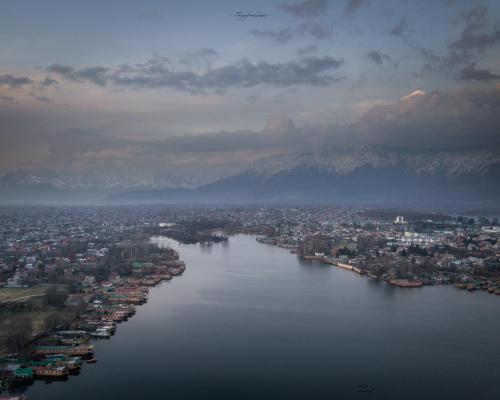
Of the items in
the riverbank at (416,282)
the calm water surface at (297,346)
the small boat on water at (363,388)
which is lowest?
the small boat on water at (363,388)

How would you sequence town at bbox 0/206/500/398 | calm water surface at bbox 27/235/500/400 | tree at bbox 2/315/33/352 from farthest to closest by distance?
town at bbox 0/206/500/398 < tree at bbox 2/315/33/352 < calm water surface at bbox 27/235/500/400

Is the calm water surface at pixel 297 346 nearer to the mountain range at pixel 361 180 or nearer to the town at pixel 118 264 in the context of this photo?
the town at pixel 118 264

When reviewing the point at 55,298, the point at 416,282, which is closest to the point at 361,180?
the point at 416,282

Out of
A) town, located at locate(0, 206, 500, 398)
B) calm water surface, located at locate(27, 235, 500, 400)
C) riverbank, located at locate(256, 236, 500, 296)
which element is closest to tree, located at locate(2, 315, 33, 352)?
town, located at locate(0, 206, 500, 398)

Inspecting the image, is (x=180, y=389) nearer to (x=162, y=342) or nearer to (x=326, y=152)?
(x=162, y=342)

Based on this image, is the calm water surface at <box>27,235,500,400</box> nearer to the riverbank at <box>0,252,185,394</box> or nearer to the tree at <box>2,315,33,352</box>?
the riverbank at <box>0,252,185,394</box>

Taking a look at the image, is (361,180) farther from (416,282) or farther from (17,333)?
(17,333)

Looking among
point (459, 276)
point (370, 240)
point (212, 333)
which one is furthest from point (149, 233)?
point (212, 333)

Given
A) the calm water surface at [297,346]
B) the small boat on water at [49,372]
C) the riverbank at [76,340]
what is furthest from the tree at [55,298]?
the small boat on water at [49,372]
